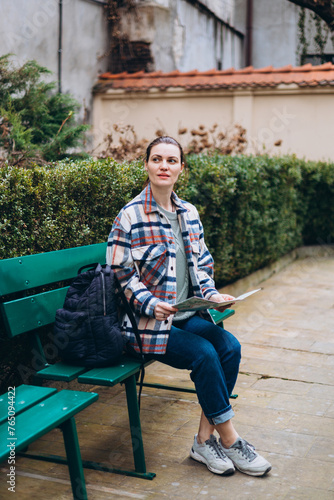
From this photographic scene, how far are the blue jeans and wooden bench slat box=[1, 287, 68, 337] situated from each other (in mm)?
631

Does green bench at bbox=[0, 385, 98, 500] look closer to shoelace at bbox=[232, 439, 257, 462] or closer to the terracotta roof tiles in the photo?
shoelace at bbox=[232, 439, 257, 462]

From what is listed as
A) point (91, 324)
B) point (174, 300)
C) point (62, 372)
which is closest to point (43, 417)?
point (62, 372)

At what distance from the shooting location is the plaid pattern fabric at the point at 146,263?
3.30m

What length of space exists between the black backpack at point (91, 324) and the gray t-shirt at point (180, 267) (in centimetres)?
45

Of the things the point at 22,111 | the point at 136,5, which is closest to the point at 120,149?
the point at 22,111

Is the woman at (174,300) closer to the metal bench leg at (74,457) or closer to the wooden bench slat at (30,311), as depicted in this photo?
the wooden bench slat at (30,311)

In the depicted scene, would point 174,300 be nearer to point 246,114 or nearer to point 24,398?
point 24,398

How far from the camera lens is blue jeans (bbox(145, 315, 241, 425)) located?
3.20 meters

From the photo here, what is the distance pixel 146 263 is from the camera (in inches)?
133

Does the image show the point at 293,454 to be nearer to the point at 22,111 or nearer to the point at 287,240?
the point at 22,111

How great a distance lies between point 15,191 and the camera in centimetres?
368

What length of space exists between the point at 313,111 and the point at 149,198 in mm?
9454

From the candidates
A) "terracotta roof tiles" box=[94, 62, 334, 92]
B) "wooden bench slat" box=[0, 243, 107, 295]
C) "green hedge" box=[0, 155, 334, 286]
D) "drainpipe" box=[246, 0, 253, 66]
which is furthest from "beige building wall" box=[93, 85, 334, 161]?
"wooden bench slat" box=[0, 243, 107, 295]

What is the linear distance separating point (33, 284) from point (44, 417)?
3.20 feet
